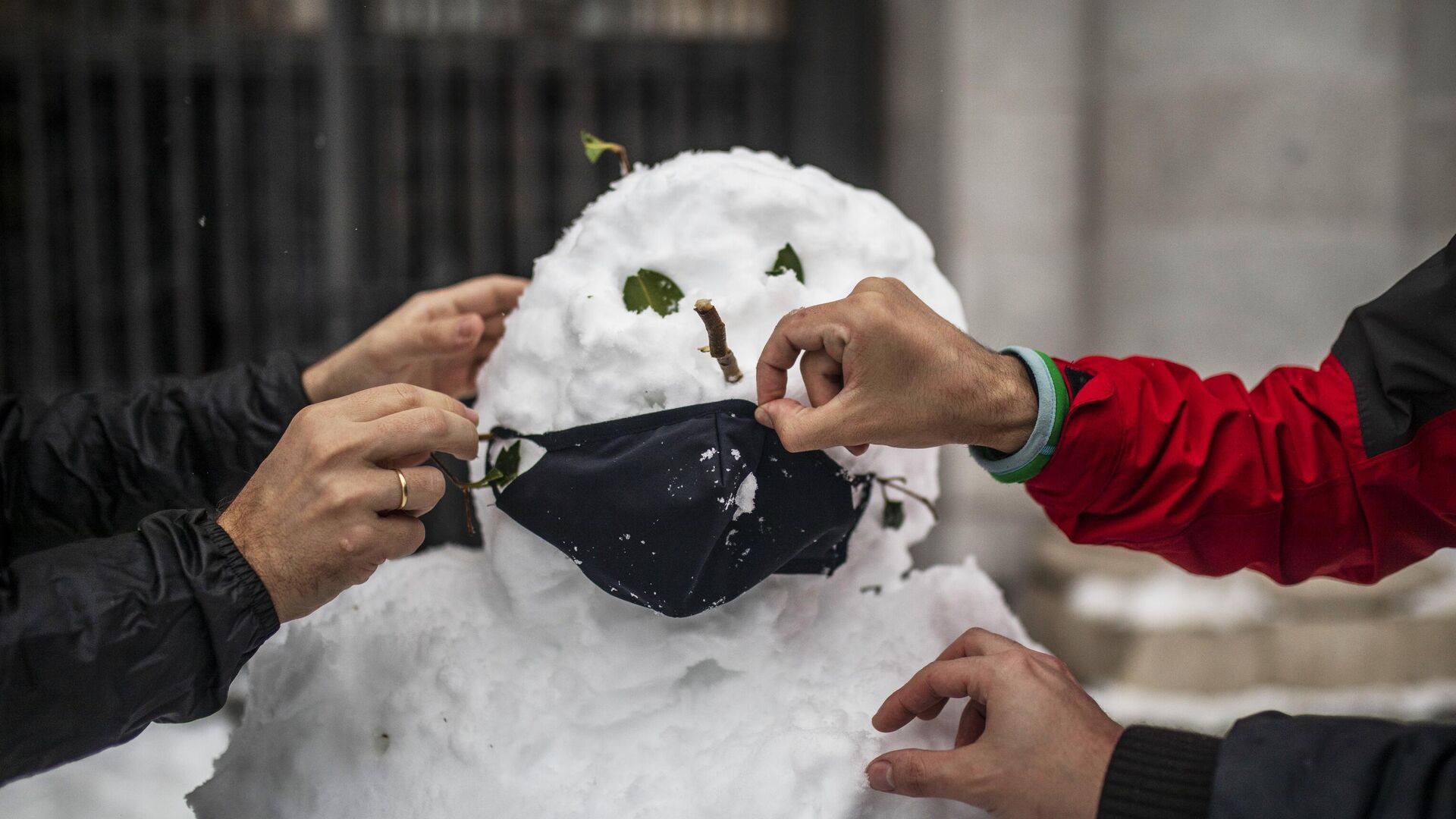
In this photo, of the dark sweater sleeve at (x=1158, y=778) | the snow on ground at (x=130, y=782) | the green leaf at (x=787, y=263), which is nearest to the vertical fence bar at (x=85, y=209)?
the snow on ground at (x=130, y=782)

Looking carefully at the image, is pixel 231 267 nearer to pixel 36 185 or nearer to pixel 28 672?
pixel 36 185

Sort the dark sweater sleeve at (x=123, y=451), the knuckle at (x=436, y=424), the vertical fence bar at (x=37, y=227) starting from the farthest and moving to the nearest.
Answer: the vertical fence bar at (x=37, y=227), the dark sweater sleeve at (x=123, y=451), the knuckle at (x=436, y=424)

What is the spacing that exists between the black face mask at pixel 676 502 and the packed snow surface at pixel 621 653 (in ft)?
0.07

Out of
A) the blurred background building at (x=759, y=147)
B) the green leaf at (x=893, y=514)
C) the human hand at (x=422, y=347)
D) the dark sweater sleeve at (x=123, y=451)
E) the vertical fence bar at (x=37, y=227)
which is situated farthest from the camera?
the vertical fence bar at (x=37, y=227)

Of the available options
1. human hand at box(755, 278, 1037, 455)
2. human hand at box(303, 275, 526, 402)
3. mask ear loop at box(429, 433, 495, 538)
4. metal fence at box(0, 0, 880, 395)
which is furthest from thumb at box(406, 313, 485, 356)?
metal fence at box(0, 0, 880, 395)

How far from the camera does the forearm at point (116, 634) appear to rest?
717 millimetres

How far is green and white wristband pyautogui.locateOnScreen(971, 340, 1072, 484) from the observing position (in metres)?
0.88

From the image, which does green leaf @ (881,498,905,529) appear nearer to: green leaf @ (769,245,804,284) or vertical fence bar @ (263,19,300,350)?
green leaf @ (769,245,804,284)

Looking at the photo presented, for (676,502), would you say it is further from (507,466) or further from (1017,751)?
(1017,751)

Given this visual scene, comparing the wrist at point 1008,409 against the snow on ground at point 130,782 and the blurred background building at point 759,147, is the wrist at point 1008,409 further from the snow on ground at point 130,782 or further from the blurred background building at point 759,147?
the snow on ground at point 130,782

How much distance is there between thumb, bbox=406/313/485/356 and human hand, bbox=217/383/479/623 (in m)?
0.36

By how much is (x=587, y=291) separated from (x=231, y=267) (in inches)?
79.2

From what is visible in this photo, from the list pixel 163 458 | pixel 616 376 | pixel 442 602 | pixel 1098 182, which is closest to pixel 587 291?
pixel 616 376

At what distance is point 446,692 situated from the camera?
0.90 m
